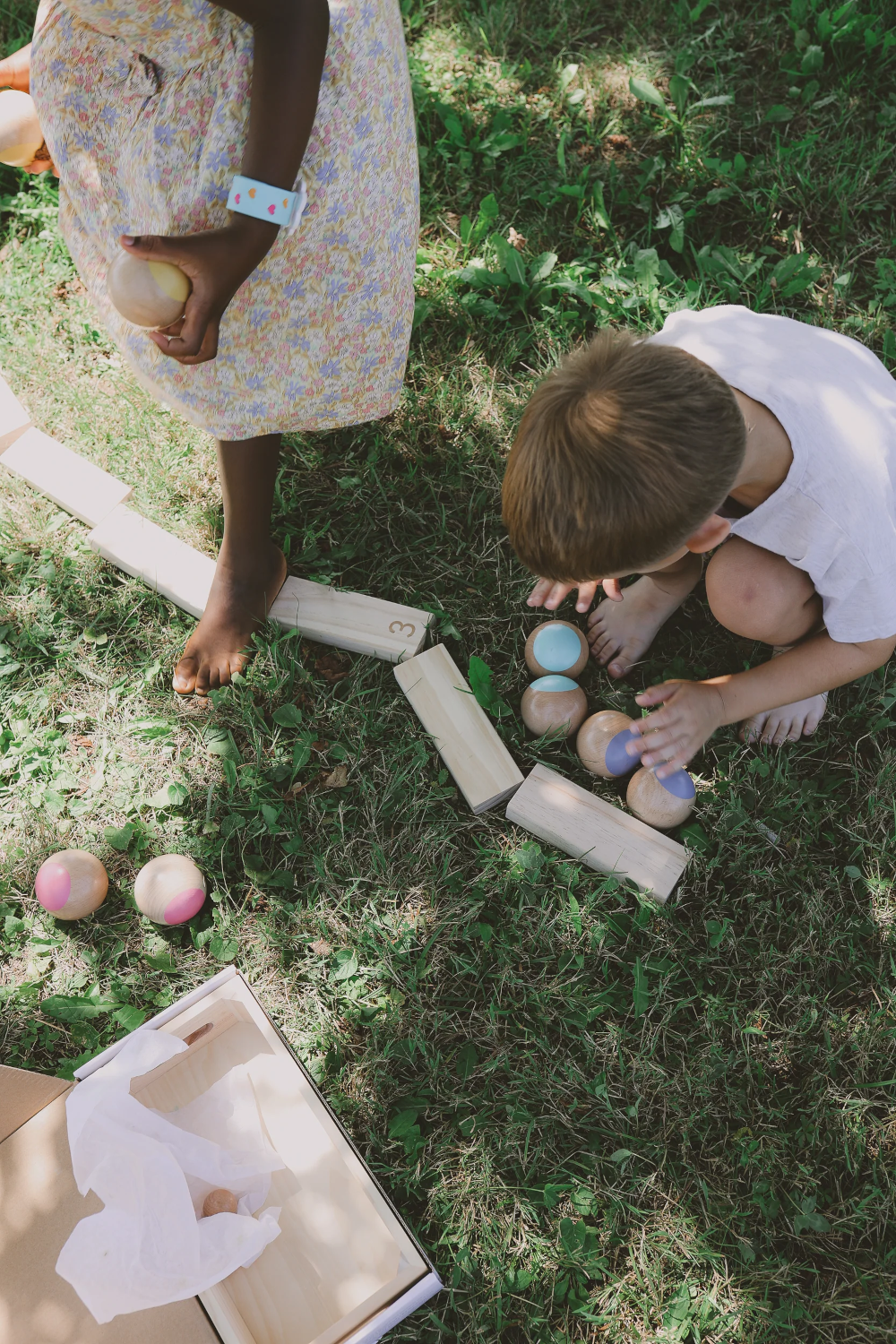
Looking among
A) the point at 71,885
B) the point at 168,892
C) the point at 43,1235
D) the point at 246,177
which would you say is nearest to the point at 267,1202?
the point at 43,1235

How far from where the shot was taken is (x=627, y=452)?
1692 mm

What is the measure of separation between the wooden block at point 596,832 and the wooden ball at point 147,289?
145cm

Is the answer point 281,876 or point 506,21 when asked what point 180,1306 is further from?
point 506,21

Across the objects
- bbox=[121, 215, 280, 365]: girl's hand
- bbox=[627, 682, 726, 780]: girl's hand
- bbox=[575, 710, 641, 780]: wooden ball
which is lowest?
bbox=[575, 710, 641, 780]: wooden ball

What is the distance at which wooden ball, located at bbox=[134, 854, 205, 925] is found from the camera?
237 cm

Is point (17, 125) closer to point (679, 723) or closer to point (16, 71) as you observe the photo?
point (16, 71)

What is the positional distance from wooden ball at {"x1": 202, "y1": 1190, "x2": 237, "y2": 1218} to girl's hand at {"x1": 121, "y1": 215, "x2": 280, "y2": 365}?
176cm

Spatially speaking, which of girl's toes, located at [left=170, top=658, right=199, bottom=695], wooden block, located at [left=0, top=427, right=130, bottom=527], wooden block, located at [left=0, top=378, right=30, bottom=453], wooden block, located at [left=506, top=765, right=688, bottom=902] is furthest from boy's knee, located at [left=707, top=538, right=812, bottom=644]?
wooden block, located at [left=0, top=378, right=30, bottom=453]

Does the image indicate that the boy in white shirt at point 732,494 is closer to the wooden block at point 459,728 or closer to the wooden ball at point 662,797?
the wooden ball at point 662,797

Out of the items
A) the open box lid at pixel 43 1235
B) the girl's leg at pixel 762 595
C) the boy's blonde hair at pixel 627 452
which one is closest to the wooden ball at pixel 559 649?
the girl's leg at pixel 762 595

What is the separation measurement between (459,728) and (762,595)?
89 cm

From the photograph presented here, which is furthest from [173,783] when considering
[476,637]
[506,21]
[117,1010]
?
[506,21]

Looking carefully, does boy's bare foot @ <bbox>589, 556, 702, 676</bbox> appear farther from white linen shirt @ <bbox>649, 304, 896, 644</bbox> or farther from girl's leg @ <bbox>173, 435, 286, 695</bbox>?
girl's leg @ <bbox>173, 435, 286, 695</bbox>

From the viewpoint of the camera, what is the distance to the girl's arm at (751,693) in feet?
7.14
